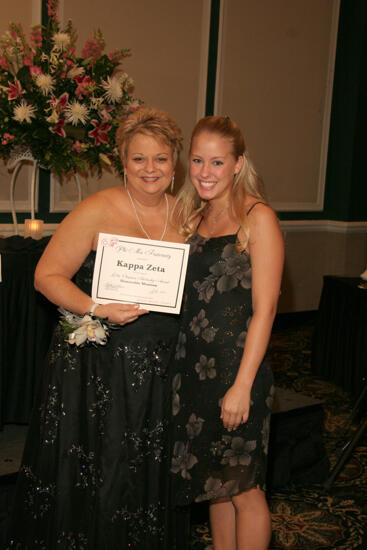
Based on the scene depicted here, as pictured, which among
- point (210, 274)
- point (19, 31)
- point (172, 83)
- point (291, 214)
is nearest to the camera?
point (210, 274)

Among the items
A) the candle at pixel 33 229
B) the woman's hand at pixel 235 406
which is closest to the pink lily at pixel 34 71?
the candle at pixel 33 229

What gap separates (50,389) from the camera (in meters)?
2.28

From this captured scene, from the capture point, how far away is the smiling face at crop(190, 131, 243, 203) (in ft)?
6.88

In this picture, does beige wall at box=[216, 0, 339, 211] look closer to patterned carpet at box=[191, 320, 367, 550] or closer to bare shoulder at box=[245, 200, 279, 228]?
patterned carpet at box=[191, 320, 367, 550]

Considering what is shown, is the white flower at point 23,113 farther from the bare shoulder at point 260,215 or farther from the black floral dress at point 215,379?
the bare shoulder at point 260,215

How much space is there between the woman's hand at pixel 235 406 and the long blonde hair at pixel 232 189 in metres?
0.48

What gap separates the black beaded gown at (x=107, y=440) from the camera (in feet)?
7.29

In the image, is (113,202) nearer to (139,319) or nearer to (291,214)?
(139,319)

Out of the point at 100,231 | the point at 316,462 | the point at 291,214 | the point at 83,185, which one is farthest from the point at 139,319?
the point at 291,214

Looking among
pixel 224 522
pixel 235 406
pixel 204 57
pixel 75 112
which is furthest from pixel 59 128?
pixel 204 57

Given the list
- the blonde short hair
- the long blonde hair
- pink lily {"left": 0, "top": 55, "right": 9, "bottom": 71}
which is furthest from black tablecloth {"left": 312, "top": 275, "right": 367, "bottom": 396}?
pink lily {"left": 0, "top": 55, "right": 9, "bottom": 71}

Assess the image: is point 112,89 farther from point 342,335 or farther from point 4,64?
point 342,335

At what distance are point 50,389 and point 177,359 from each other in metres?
0.48

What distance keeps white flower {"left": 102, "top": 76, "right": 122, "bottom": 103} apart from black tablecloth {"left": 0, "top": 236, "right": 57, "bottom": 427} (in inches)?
36.6
